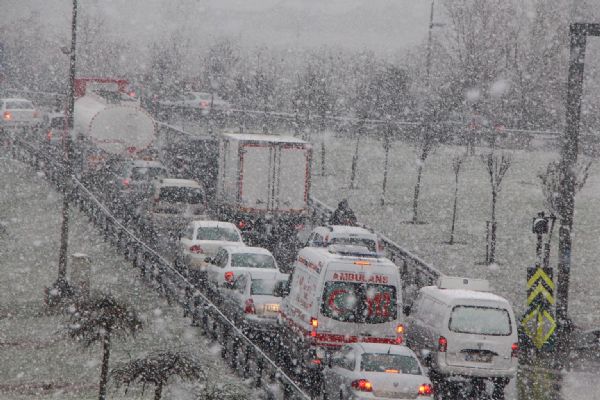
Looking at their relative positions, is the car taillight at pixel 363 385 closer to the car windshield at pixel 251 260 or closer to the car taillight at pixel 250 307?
the car taillight at pixel 250 307

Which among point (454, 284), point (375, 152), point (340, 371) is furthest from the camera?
point (375, 152)

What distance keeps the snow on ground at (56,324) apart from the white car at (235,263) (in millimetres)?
1266

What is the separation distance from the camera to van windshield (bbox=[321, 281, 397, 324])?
2017 cm

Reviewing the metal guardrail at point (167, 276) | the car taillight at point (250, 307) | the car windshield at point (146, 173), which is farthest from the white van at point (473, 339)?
the car windshield at point (146, 173)

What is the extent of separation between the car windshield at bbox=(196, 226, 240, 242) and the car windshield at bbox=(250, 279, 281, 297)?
607 cm

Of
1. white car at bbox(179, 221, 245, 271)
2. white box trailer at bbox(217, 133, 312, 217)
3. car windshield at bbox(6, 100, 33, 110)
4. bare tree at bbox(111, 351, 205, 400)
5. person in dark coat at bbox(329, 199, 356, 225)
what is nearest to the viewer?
bare tree at bbox(111, 351, 205, 400)

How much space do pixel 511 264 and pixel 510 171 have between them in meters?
18.4

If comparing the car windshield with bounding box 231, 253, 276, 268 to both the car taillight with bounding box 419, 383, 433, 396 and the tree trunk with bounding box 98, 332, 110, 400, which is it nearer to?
the tree trunk with bounding box 98, 332, 110, 400

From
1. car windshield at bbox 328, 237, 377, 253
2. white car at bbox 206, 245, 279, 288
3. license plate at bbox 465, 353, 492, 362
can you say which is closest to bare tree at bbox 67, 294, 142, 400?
license plate at bbox 465, 353, 492, 362

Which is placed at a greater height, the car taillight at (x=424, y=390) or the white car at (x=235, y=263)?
the white car at (x=235, y=263)

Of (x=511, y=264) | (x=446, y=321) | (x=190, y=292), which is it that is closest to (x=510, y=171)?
(x=511, y=264)

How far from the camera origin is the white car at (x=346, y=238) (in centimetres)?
2981

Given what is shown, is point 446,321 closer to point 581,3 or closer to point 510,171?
point 510,171

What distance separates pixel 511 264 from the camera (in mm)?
35562
